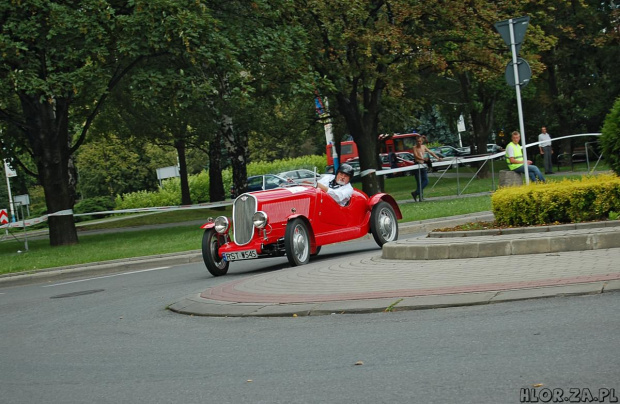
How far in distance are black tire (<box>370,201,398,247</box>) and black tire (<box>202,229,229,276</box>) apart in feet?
8.63

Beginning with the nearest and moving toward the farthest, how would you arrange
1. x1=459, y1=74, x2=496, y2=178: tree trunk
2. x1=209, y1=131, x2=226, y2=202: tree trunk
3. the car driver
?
the car driver
x1=209, y1=131, x2=226, y2=202: tree trunk
x1=459, y1=74, x2=496, y2=178: tree trunk

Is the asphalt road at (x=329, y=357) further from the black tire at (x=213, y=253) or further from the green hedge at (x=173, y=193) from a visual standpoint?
the green hedge at (x=173, y=193)

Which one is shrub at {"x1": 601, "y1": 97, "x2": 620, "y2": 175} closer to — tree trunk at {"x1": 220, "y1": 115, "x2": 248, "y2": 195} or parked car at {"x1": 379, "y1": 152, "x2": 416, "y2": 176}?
tree trunk at {"x1": 220, "y1": 115, "x2": 248, "y2": 195}

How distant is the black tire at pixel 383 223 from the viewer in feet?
51.6

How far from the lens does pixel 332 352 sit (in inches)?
272

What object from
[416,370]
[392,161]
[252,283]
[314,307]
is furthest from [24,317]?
[392,161]

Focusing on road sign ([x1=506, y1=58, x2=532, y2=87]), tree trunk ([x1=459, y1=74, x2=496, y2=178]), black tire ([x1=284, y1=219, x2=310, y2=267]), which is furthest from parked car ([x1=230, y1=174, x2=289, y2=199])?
black tire ([x1=284, y1=219, x2=310, y2=267])

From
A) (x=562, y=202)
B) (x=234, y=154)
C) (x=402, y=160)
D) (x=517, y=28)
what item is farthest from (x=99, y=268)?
(x=402, y=160)

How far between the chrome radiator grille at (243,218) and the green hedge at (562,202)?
153 inches

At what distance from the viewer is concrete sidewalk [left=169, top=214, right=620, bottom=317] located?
27.6 ft

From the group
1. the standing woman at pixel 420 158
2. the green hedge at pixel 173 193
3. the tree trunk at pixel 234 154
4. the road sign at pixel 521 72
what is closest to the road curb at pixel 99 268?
the road sign at pixel 521 72

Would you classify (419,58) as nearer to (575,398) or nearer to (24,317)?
(24,317)

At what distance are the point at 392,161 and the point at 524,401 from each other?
2242 inches

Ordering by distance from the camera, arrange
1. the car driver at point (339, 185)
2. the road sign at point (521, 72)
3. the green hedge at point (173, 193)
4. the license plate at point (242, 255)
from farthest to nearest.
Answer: the green hedge at point (173, 193) < the road sign at point (521, 72) < the car driver at point (339, 185) < the license plate at point (242, 255)
